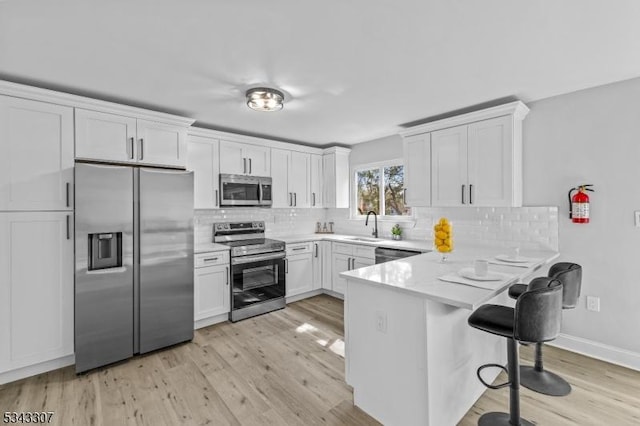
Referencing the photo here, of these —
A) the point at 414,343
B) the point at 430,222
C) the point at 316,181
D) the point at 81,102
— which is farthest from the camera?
the point at 316,181

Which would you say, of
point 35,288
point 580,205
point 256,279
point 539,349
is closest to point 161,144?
point 35,288

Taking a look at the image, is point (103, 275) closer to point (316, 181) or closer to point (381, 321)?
point (381, 321)

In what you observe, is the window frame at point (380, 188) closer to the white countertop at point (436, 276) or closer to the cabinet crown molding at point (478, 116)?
the cabinet crown molding at point (478, 116)

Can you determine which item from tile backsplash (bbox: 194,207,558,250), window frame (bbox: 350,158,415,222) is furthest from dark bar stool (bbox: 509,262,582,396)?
window frame (bbox: 350,158,415,222)

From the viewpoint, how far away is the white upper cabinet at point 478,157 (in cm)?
304

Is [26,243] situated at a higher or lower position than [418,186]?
lower

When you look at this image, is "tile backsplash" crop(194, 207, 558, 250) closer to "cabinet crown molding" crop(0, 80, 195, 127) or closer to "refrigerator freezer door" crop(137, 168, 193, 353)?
"refrigerator freezer door" crop(137, 168, 193, 353)

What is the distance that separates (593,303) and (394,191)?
2609 mm

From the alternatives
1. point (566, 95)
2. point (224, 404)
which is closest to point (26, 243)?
point (224, 404)

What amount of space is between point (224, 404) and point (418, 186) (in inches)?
122

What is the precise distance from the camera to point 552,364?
265 centimetres

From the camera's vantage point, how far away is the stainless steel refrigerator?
8.47 feet

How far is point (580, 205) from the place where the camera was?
2.75 m

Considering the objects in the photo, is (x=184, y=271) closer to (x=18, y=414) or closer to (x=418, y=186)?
(x=18, y=414)
